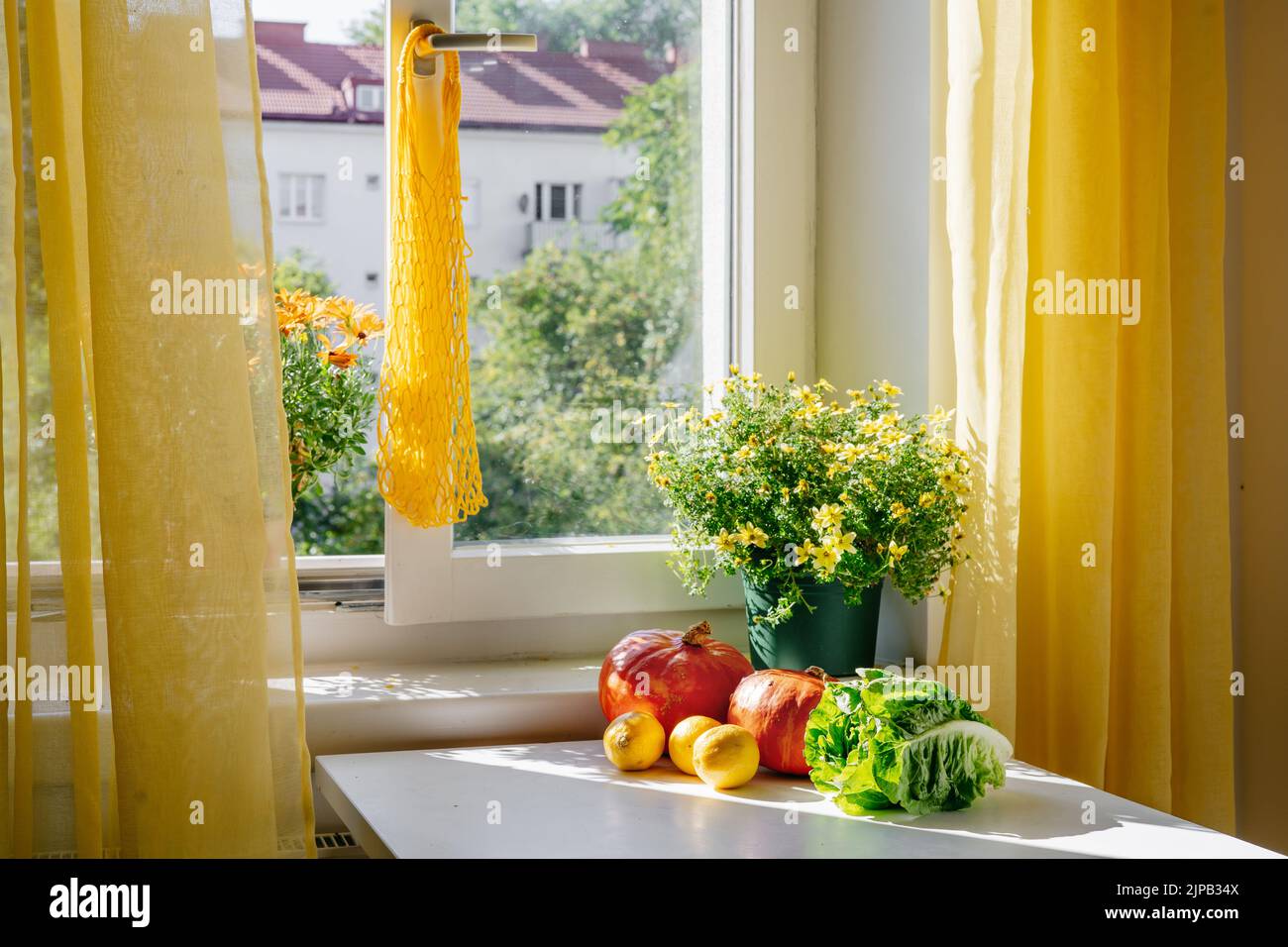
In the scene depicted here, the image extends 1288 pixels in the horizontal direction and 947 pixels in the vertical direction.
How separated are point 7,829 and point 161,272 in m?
0.51

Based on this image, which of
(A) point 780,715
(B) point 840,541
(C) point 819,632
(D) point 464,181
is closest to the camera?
(A) point 780,715

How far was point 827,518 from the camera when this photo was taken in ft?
4.16

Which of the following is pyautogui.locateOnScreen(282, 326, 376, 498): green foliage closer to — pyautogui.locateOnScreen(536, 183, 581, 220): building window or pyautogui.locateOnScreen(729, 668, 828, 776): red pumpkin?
pyautogui.locateOnScreen(536, 183, 581, 220): building window

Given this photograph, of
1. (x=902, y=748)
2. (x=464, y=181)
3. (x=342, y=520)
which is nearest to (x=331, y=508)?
(x=342, y=520)

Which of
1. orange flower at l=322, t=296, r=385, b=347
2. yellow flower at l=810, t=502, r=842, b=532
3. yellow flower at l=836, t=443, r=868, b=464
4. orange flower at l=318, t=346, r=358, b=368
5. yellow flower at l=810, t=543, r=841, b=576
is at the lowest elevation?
yellow flower at l=810, t=543, r=841, b=576

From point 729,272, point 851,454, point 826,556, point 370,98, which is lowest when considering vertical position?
point 826,556

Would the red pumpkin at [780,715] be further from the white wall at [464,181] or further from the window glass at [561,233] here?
the white wall at [464,181]

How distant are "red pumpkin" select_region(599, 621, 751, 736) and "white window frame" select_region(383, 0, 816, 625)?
0.26 m

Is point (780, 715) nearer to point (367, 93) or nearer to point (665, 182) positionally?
point (665, 182)

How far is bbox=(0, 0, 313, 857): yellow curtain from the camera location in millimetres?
1058

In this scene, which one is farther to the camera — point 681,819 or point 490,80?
point 490,80

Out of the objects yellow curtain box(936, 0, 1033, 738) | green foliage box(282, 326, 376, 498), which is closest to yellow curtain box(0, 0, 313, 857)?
green foliage box(282, 326, 376, 498)

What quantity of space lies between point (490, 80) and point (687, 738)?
90 centimetres
